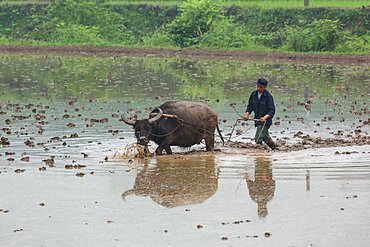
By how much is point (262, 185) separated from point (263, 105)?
10.8 feet

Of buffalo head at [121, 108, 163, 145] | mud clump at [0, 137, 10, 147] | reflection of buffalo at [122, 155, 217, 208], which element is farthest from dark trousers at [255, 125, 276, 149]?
mud clump at [0, 137, 10, 147]

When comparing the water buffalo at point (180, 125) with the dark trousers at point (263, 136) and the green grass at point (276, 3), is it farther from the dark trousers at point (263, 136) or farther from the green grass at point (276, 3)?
the green grass at point (276, 3)

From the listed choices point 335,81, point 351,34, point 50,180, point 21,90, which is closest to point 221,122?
point 50,180

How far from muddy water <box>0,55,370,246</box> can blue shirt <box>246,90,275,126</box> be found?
679 mm

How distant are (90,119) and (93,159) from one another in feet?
16.6

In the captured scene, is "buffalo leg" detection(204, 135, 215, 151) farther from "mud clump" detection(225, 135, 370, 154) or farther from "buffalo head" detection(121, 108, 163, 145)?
"buffalo head" detection(121, 108, 163, 145)

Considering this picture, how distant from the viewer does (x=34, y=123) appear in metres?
20.0

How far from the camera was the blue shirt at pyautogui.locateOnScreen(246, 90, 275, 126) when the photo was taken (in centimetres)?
1639

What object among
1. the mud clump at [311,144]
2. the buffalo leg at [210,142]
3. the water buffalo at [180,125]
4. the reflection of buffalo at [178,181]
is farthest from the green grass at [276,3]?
the reflection of buffalo at [178,181]

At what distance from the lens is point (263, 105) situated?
16.5 metres

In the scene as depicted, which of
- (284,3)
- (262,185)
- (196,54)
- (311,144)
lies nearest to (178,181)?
(262,185)

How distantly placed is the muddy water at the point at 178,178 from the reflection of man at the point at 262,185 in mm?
17

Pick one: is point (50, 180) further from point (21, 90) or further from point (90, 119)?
point (21, 90)

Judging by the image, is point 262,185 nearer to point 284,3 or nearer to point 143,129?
point 143,129
